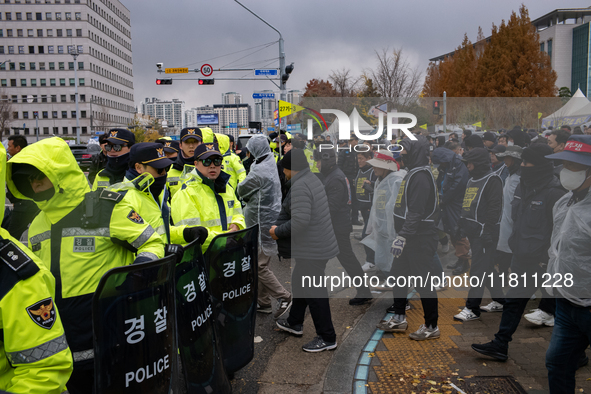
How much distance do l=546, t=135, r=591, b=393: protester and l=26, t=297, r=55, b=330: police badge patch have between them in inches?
118

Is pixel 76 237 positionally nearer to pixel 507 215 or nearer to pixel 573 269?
pixel 573 269

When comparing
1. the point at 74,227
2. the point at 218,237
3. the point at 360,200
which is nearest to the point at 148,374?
the point at 74,227

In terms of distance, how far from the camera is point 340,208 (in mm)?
5562

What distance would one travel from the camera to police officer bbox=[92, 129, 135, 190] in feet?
17.2

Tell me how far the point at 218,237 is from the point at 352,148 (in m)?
2.44

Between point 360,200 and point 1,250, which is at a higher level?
point 1,250

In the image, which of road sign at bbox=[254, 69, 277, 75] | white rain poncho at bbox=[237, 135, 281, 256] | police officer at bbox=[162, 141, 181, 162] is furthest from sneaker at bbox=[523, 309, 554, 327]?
road sign at bbox=[254, 69, 277, 75]

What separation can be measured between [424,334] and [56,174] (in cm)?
381

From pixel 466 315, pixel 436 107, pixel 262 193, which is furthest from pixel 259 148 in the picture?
pixel 466 315

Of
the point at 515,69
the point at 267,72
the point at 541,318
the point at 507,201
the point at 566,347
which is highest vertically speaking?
the point at 267,72

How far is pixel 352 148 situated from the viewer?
17.9ft

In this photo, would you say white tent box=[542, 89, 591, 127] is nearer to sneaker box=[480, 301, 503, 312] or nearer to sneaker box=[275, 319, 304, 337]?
sneaker box=[480, 301, 503, 312]

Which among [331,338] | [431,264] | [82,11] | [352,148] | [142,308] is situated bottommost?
[331,338]

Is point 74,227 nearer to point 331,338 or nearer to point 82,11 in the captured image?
point 331,338
